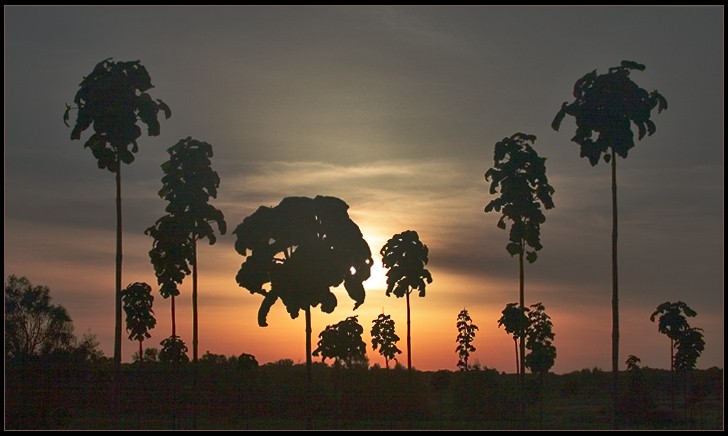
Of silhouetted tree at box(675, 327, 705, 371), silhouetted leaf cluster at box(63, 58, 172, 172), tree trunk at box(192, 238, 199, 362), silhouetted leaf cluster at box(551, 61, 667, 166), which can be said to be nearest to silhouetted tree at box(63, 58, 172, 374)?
silhouetted leaf cluster at box(63, 58, 172, 172)

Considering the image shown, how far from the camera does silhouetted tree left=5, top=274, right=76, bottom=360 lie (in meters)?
120

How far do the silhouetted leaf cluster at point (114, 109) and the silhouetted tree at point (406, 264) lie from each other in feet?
158

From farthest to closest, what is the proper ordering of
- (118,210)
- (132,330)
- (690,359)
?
(132,330) < (690,359) < (118,210)

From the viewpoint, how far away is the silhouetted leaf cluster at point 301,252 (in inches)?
2671

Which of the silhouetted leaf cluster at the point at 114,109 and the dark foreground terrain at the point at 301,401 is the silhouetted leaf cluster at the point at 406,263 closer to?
the dark foreground terrain at the point at 301,401

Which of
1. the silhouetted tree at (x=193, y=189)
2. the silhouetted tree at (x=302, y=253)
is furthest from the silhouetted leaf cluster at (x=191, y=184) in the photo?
the silhouetted tree at (x=302, y=253)

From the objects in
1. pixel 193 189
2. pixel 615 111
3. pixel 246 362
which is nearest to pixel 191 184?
pixel 193 189

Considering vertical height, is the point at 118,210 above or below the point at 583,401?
above

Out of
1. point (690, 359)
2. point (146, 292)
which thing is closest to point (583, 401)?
point (690, 359)

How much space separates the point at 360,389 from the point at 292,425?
15057 millimetres

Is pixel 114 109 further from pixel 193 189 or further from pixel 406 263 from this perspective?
pixel 406 263

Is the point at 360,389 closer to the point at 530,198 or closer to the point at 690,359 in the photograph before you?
the point at 530,198

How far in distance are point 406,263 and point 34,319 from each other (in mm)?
48996

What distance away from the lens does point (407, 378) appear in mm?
91375
